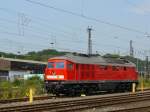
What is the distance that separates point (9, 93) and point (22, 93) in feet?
5.57

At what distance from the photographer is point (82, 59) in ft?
107

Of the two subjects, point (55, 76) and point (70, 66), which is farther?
point (70, 66)

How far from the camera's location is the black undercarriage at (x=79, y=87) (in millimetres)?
29891

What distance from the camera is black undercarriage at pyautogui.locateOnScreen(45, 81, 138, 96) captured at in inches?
1177

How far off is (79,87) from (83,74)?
1133mm

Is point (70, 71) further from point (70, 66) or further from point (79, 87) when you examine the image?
point (79, 87)

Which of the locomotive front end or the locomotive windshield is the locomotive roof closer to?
the locomotive windshield

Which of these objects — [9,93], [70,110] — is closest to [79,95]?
[9,93]

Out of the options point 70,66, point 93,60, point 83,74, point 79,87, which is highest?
point 93,60

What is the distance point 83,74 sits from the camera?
32.0 meters

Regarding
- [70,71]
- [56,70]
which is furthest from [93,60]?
[56,70]

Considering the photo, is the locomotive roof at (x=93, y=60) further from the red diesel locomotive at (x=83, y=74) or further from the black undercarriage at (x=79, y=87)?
the black undercarriage at (x=79, y=87)

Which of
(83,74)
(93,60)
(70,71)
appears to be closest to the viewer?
(70,71)

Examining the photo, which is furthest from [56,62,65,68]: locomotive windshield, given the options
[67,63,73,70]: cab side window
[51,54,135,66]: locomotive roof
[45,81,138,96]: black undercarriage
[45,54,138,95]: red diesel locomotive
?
[45,81,138,96]: black undercarriage
